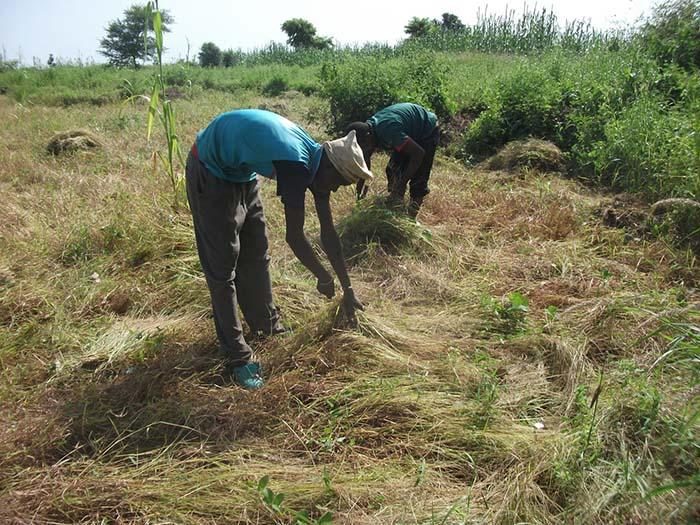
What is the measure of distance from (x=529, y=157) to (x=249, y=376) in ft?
14.3

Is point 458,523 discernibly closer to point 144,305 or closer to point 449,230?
point 144,305

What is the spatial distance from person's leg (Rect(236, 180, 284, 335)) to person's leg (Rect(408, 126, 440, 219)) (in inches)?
82.5

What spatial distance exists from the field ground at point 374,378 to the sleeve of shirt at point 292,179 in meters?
0.84

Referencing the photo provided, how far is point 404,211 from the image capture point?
4.46 meters

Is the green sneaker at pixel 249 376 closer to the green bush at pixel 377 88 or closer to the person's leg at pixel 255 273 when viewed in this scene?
the person's leg at pixel 255 273

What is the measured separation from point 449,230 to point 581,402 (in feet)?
7.74

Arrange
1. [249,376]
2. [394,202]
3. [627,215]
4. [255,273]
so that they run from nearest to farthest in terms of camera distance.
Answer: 1. [249,376]
2. [255,273]
3. [627,215]
4. [394,202]

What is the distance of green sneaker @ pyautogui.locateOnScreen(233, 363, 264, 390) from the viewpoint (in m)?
2.50

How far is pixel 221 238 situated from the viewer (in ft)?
7.82

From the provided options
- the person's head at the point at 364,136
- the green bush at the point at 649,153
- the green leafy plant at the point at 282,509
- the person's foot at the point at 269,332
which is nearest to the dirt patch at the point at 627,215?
the green bush at the point at 649,153

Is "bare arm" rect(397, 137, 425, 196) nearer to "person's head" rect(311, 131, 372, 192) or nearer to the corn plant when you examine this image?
the corn plant

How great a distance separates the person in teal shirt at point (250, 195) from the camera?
7.10 feet

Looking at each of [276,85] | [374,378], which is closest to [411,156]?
[374,378]

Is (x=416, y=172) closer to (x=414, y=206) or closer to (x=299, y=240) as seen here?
(x=414, y=206)
